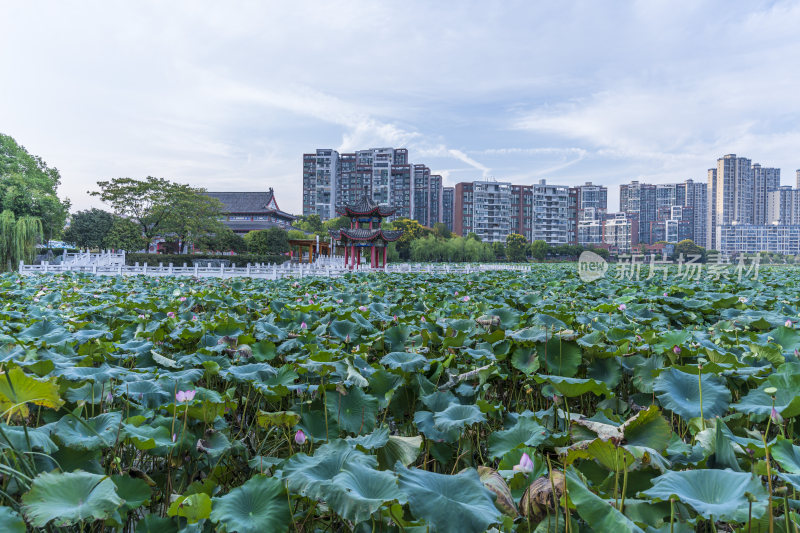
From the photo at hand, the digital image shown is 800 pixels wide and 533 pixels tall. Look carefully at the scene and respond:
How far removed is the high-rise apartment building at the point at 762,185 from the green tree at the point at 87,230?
344 ft

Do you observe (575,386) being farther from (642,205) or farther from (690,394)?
(642,205)

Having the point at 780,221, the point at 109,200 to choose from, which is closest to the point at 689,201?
the point at 780,221

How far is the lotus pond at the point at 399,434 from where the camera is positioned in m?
0.85

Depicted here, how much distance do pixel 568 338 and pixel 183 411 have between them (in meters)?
1.47

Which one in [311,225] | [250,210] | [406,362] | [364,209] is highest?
[250,210]

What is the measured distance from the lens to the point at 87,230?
31750mm

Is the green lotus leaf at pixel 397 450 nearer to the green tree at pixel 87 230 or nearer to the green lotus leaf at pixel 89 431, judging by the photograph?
the green lotus leaf at pixel 89 431

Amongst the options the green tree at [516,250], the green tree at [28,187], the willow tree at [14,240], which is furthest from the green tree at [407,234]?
the willow tree at [14,240]

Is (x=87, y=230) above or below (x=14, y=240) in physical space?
above

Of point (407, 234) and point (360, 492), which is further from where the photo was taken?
point (407, 234)

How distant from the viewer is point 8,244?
15422 mm

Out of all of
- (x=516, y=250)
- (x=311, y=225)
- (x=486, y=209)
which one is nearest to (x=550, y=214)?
(x=486, y=209)

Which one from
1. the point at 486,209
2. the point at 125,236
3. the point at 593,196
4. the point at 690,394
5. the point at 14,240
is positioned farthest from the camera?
the point at 593,196

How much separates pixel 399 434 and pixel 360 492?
2.97 ft
